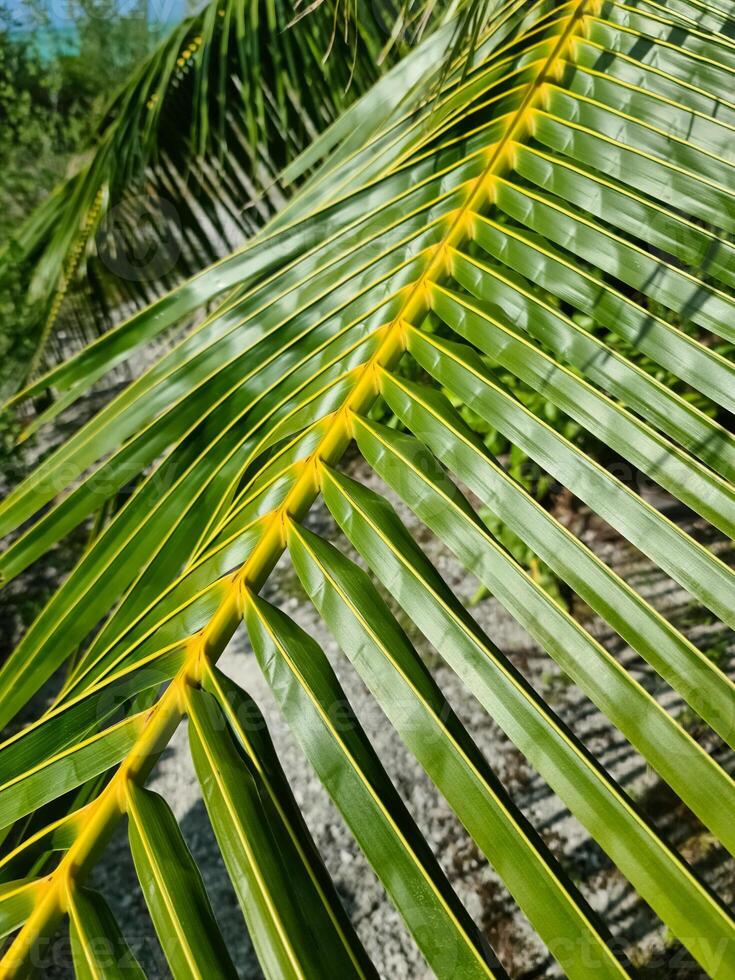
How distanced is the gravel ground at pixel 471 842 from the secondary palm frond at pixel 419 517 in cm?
141

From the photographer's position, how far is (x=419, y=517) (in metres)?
0.48

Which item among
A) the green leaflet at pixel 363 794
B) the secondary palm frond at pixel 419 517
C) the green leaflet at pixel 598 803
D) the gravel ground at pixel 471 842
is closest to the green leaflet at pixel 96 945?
the secondary palm frond at pixel 419 517

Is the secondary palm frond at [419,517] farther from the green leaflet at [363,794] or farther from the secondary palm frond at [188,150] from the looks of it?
the secondary palm frond at [188,150]

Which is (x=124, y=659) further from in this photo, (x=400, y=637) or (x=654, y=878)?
(x=654, y=878)

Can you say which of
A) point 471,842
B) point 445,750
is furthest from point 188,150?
point 471,842

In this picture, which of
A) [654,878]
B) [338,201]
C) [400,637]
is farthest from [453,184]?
[654,878]

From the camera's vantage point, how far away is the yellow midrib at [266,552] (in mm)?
420

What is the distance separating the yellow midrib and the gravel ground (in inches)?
56.9

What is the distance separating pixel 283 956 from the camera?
37cm

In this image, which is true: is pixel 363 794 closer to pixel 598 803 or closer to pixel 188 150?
pixel 598 803

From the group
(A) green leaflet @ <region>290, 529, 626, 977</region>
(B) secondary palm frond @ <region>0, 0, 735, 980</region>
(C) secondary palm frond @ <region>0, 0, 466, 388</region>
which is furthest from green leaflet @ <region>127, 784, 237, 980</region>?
(C) secondary palm frond @ <region>0, 0, 466, 388</region>

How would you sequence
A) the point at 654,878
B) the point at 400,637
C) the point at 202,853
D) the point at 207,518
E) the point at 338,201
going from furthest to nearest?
the point at 202,853 → the point at 338,201 → the point at 207,518 → the point at 400,637 → the point at 654,878

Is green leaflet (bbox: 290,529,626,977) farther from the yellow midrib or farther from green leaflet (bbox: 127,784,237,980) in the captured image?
green leaflet (bbox: 127,784,237,980)

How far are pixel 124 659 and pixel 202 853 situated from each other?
1.79 meters
